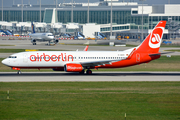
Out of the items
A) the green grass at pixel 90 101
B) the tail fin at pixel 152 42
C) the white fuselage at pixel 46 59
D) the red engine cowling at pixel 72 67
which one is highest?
the tail fin at pixel 152 42

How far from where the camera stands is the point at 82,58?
4900cm

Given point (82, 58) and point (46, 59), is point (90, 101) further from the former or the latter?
point (82, 58)

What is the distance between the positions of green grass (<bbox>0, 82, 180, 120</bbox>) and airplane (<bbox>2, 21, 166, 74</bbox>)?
847cm

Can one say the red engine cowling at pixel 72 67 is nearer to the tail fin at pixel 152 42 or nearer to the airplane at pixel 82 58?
the airplane at pixel 82 58

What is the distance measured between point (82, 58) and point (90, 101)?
20614 mm

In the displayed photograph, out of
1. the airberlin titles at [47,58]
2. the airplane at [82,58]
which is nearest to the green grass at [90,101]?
the airplane at [82,58]

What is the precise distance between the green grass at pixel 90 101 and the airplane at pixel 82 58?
27.8ft

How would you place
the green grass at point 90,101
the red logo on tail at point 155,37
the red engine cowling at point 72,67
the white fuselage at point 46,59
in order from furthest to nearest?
the red logo on tail at point 155,37, the white fuselage at point 46,59, the red engine cowling at point 72,67, the green grass at point 90,101

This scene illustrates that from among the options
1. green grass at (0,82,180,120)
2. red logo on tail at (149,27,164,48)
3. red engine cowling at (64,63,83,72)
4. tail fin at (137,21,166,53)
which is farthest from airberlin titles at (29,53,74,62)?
red logo on tail at (149,27,164,48)

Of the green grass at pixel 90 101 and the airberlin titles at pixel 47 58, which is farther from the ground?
the airberlin titles at pixel 47 58

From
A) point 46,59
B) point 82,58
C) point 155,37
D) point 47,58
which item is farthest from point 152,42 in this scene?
point 46,59

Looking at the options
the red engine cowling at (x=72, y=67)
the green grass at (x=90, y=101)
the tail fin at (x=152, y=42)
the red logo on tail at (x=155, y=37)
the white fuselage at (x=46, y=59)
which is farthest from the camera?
the red logo on tail at (x=155, y=37)

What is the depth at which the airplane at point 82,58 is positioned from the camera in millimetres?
47594

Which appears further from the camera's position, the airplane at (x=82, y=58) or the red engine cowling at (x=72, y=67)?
the airplane at (x=82, y=58)
